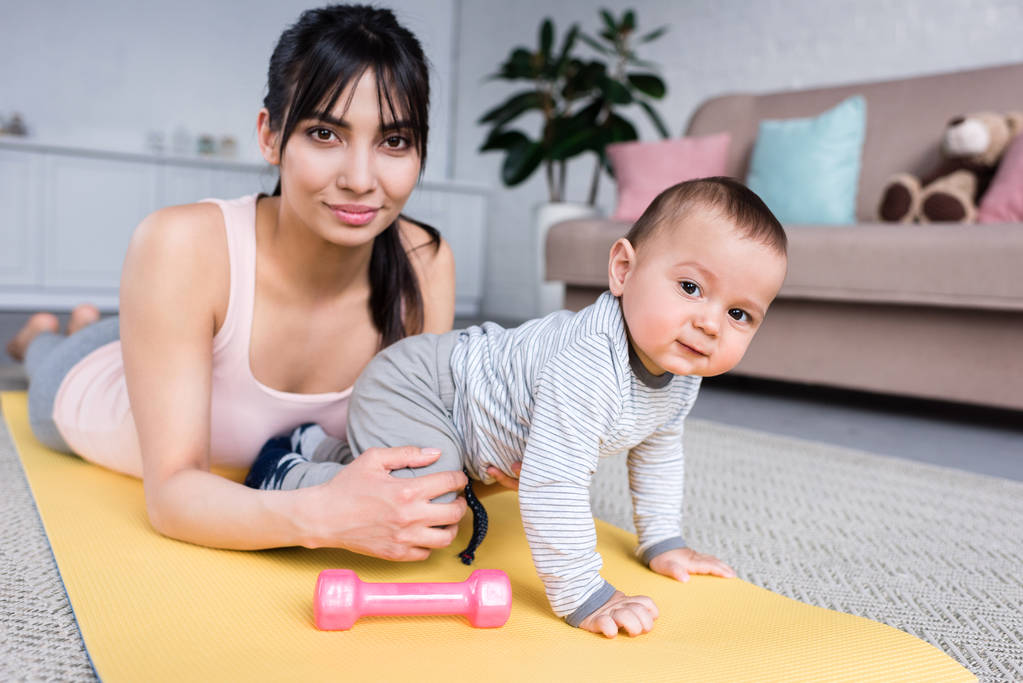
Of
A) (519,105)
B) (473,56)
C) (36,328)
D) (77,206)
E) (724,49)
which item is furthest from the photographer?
(473,56)

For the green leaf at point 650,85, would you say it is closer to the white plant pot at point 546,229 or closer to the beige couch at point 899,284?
the white plant pot at point 546,229

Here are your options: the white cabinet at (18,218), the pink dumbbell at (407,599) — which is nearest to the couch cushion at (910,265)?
the pink dumbbell at (407,599)

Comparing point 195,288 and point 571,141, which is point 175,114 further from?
point 195,288

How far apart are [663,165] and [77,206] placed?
303 cm

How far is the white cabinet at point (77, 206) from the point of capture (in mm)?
3906

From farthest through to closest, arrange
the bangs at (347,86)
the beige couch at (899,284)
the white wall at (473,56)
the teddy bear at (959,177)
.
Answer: the white wall at (473,56) < the teddy bear at (959,177) < the beige couch at (899,284) < the bangs at (347,86)

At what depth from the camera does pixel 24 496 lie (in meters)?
1.12

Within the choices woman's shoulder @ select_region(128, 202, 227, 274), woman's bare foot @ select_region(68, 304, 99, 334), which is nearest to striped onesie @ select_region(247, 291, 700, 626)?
woman's shoulder @ select_region(128, 202, 227, 274)

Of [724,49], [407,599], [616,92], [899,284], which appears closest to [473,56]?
[724,49]

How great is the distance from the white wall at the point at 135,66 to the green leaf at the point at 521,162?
0.94m

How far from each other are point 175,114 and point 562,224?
124 inches

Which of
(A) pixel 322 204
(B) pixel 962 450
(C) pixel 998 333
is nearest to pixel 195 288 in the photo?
(A) pixel 322 204

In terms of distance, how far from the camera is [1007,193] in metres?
2.15

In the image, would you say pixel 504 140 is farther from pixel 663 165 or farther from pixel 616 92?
pixel 663 165
